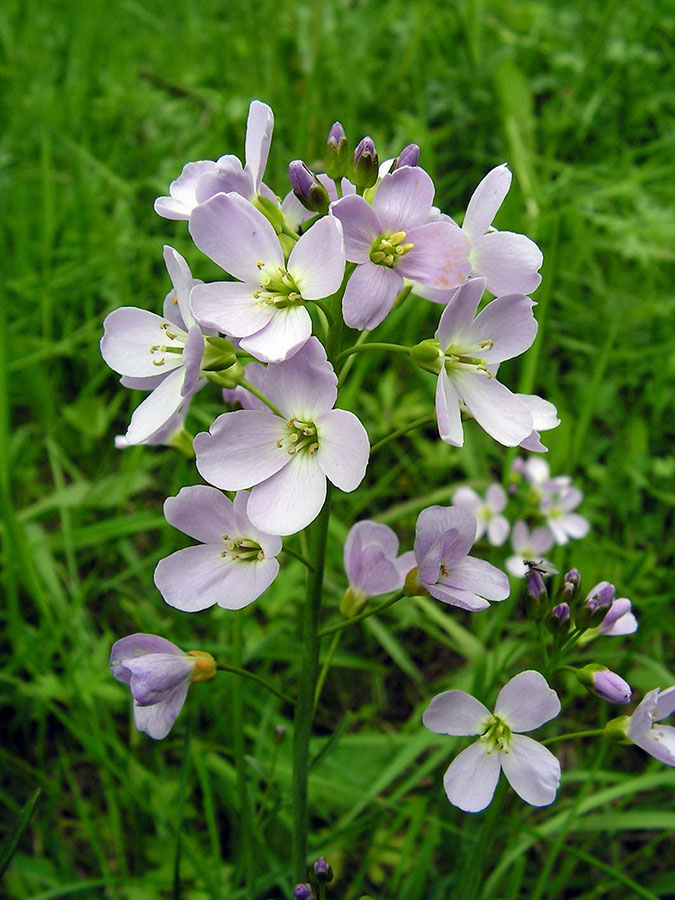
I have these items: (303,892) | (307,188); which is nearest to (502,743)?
(303,892)

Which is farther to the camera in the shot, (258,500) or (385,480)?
(385,480)

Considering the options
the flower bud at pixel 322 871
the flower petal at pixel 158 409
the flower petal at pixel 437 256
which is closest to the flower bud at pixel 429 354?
the flower petal at pixel 437 256

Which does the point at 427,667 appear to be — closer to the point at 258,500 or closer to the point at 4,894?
the point at 4,894

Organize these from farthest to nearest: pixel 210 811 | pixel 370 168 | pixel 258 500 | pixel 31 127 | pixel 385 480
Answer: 1. pixel 31 127
2. pixel 385 480
3. pixel 210 811
4. pixel 370 168
5. pixel 258 500

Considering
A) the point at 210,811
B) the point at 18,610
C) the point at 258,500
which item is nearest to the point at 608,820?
the point at 210,811

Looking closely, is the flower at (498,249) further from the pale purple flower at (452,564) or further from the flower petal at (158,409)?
the flower petal at (158,409)

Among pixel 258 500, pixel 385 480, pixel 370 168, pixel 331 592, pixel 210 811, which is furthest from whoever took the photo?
pixel 385 480
